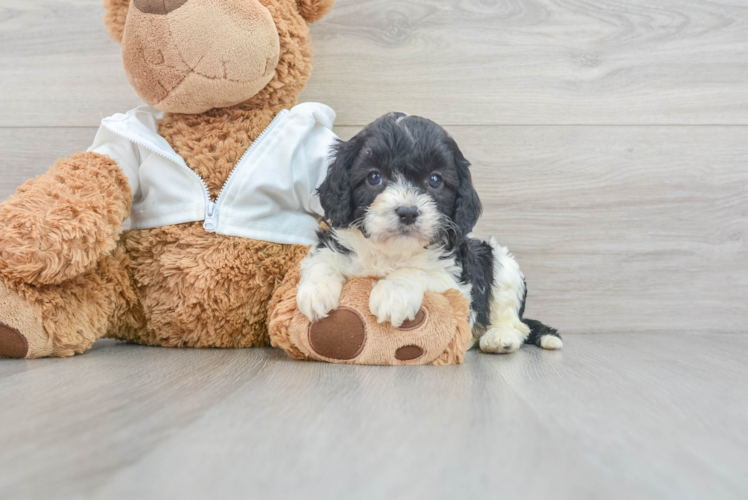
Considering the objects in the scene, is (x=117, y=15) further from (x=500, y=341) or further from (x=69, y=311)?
(x=500, y=341)

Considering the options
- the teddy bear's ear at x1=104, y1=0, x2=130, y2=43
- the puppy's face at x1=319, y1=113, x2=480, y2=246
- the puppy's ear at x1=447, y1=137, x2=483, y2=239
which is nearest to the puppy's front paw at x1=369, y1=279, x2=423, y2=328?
the puppy's face at x1=319, y1=113, x2=480, y2=246

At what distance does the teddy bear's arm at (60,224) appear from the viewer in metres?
1.41

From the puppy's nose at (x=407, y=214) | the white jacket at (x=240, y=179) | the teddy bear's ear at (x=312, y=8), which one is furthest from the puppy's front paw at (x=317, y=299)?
the teddy bear's ear at (x=312, y=8)

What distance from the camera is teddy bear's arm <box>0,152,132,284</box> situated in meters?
1.41

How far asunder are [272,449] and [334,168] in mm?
877

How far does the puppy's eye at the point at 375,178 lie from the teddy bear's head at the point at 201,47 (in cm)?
47

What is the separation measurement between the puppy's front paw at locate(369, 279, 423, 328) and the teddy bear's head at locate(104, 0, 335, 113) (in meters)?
0.72

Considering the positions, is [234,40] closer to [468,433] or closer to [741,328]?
[468,433]

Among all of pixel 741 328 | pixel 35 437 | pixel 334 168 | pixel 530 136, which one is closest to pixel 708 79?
pixel 530 136

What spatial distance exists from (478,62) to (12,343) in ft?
5.72

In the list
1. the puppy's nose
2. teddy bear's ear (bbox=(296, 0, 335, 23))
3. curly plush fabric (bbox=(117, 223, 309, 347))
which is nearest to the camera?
the puppy's nose

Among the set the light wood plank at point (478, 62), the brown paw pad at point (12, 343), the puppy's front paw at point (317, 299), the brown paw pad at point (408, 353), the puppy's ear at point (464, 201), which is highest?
the light wood plank at point (478, 62)

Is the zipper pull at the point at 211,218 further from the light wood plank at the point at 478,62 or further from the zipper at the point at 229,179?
the light wood plank at the point at 478,62

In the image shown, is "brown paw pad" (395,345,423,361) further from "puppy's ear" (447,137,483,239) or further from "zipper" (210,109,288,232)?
"zipper" (210,109,288,232)
